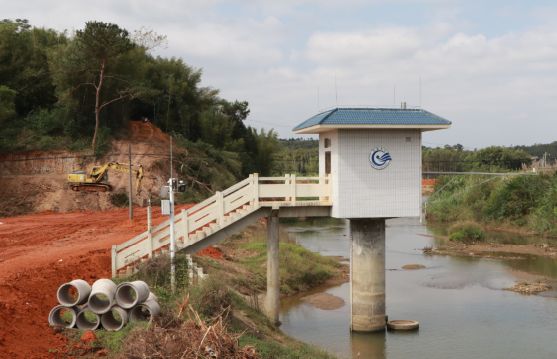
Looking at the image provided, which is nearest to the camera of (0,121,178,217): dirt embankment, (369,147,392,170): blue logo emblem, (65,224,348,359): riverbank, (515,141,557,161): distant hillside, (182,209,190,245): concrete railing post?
(65,224,348,359): riverbank

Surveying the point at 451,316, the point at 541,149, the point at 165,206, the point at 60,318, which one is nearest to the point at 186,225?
the point at 165,206

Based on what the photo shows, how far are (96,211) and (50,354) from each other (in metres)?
26.5

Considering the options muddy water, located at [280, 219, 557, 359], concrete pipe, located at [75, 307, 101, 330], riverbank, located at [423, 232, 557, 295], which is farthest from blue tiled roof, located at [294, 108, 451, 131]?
riverbank, located at [423, 232, 557, 295]

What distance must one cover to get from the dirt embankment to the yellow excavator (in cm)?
61

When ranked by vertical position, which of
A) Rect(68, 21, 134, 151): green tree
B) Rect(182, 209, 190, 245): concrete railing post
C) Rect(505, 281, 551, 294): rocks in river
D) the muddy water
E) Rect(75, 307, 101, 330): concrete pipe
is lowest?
the muddy water

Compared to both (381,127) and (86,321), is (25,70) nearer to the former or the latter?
(381,127)

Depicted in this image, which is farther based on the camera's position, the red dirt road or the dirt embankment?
the dirt embankment

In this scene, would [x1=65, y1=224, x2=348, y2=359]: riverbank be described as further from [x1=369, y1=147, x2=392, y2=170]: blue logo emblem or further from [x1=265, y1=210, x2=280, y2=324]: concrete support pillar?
[x1=369, y1=147, x2=392, y2=170]: blue logo emblem

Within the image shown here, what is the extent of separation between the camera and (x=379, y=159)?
807 inches

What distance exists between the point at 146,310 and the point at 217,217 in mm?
5765

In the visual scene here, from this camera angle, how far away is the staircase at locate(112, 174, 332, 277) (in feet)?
62.8

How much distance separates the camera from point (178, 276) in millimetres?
18234

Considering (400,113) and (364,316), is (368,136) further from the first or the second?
(364,316)

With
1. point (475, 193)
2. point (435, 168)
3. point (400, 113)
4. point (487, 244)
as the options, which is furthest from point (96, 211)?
point (435, 168)
